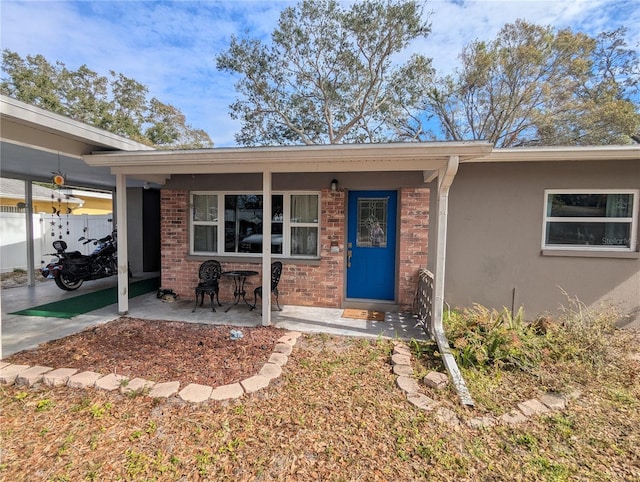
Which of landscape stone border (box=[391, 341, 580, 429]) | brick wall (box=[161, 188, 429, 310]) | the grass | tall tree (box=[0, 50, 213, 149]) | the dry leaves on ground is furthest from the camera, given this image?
tall tree (box=[0, 50, 213, 149])

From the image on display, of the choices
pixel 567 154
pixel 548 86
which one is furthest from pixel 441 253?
pixel 548 86

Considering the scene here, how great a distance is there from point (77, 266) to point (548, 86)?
58.7 ft

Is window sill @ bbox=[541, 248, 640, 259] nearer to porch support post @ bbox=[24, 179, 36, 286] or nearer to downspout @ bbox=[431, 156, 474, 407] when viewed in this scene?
downspout @ bbox=[431, 156, 474, 407]

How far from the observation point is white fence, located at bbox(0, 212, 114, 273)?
9688 millimetres

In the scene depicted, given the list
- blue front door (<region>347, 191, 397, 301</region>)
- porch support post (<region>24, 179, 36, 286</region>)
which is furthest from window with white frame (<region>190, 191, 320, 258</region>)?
porch support post (<region>24, 179, 36, 286</region>)

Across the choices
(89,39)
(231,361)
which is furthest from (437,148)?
(89,39)

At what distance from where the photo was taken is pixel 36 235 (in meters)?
9.70

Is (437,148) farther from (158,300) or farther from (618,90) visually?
(618,90)

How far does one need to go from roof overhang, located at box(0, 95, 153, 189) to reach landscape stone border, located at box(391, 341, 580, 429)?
5.06 metres

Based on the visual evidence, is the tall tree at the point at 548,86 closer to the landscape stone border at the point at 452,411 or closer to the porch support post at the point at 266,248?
the porch support post at the point at 266,248

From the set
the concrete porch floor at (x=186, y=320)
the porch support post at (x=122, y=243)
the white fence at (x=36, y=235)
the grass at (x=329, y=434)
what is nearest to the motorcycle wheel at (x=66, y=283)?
the concrete porch floor at (x=186, y=320)

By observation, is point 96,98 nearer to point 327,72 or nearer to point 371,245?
point 327,72

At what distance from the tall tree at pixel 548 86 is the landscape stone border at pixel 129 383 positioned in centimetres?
1599

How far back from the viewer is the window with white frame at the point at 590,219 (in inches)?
197
